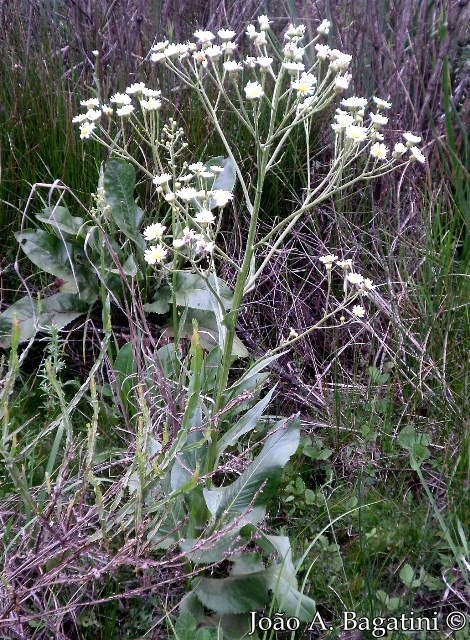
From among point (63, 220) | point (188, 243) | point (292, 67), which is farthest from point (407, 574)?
point (63, 220)

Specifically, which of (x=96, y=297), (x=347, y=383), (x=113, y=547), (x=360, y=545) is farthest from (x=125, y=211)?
(x=360, y=545)

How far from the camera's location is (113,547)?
5.47ft

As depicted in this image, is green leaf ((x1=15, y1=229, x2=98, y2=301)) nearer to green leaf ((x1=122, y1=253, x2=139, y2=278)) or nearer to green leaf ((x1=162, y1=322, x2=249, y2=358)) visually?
green leaf ((x1=122, y1=253, x2=139, y2=278))

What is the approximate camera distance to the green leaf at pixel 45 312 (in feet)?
7.41

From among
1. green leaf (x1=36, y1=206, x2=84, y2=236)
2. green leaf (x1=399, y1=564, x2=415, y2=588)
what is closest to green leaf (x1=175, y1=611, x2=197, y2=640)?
green leaf (x1=399, y1=564, x2=415, y2=588)

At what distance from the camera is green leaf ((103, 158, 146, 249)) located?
2.28 metres

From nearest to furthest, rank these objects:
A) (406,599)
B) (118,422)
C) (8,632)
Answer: (8,632) < (406,599) < (118,422)

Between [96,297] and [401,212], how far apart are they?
3.98 ft

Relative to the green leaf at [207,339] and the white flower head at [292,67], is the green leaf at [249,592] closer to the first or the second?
the green leaf at [207,339]

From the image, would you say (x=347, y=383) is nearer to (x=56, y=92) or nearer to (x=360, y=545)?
(x=360, y=545)

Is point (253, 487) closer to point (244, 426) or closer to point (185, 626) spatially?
point (244, 426)

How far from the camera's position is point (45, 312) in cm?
234

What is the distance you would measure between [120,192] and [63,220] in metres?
0.23

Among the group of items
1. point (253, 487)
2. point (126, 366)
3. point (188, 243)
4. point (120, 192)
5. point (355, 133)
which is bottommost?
point (126, 366)
